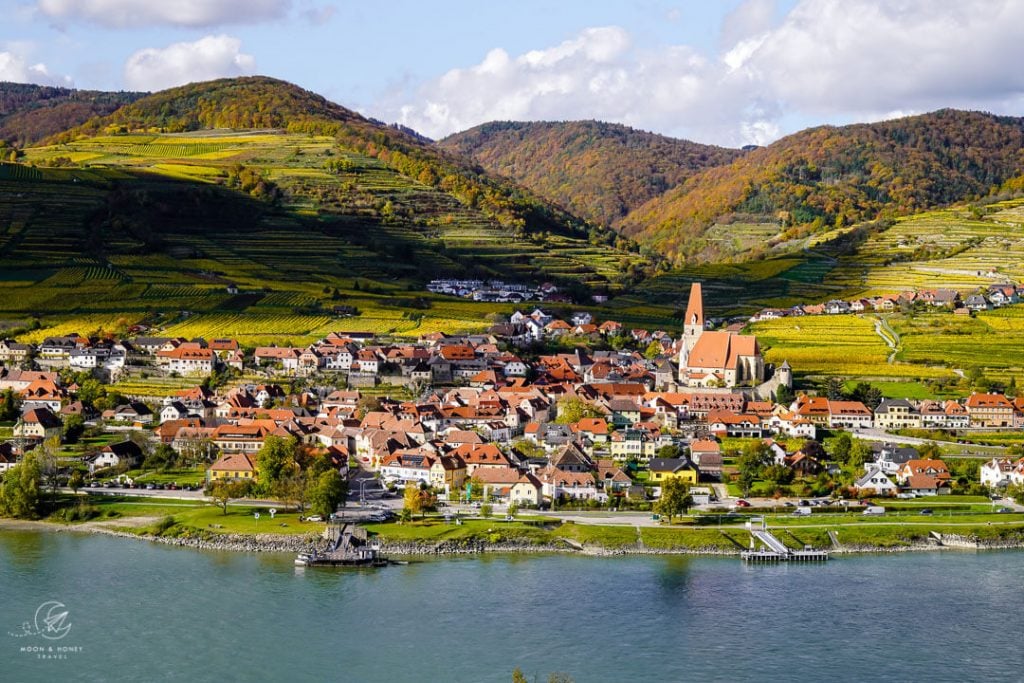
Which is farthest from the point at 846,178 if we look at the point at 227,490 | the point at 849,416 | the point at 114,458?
the point at 227,490

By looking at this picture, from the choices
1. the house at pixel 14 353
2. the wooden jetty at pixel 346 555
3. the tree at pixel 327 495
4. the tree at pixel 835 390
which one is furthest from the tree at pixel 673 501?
the house at pixel 14 353

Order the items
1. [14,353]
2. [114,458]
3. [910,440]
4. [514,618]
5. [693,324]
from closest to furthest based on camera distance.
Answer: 1. [514,618]
2. [114,458]
3. [910,440]
4. [14,353]
5. [693,324]

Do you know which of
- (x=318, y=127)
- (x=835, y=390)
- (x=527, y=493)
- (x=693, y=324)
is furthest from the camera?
(x=318, y=127)

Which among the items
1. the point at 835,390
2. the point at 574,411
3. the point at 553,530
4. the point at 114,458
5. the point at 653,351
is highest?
the point at 653,351

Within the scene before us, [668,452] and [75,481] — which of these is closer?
[75,481]

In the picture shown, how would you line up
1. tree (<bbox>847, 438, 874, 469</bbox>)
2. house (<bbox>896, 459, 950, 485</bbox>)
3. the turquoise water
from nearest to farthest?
1. the turquoise water
2. house (<bbox>896, 459, 950, 485</bbox>)
3. tree (<bbox>847, 438, 874, 469</bbox>)

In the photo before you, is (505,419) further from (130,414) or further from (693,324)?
(693,324)

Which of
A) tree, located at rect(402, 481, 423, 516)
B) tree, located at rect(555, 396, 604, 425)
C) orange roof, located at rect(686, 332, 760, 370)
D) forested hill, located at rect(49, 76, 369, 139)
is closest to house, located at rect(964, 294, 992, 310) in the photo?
orange roof, located at rect(686, 332, 760, 370)

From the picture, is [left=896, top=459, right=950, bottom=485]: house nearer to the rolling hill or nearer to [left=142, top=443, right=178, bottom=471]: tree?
[left=142, top=443, right=178, bottom=471]: tree
